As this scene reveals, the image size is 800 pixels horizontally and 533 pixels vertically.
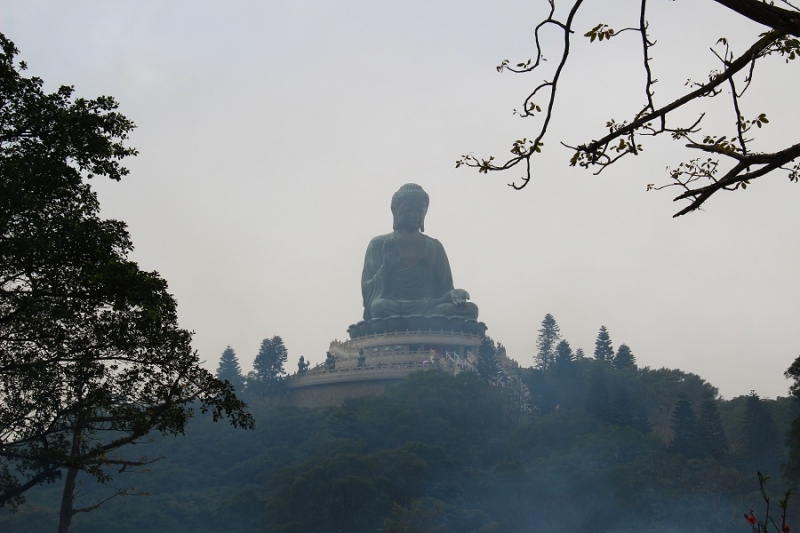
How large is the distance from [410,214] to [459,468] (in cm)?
1848

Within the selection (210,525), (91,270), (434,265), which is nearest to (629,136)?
(91,270)

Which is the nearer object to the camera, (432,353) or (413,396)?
(413,396)

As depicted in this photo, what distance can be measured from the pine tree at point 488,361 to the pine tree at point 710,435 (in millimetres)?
9256

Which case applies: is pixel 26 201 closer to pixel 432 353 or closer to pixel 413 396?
pixel 413 396

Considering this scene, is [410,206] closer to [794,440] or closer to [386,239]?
[386,239]

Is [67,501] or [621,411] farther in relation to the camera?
[621,411]

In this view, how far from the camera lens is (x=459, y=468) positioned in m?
31.4

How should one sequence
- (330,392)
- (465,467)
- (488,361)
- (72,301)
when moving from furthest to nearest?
(330,392) < (488,361) < (465,467) < (72,301)

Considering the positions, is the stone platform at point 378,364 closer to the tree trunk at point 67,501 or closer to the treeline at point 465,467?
the treeline at point 465,467

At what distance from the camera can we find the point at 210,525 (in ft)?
100

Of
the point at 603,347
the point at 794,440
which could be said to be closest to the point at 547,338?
the point at 603,347

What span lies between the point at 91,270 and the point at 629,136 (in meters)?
6.93

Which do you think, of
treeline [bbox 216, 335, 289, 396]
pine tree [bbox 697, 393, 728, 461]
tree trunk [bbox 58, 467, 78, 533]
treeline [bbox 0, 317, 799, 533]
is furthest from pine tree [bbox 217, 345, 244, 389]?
tree trunk [bbox 58, 467, 78, 533]

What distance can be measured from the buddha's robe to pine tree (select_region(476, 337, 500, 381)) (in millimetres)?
2470
